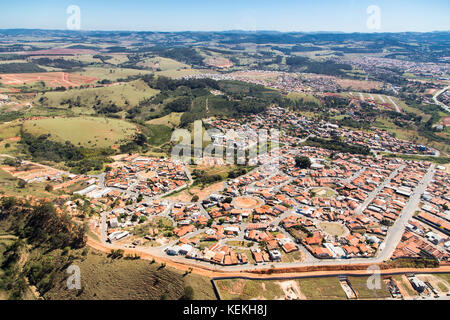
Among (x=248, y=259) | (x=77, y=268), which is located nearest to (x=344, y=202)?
(x=248, y=259)

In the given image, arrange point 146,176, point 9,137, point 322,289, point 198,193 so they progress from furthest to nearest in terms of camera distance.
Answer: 1. point 9,137
2. point 146,176
3. point 198,193
4. point 322,289

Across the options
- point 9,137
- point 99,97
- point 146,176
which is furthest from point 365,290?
point 99,97

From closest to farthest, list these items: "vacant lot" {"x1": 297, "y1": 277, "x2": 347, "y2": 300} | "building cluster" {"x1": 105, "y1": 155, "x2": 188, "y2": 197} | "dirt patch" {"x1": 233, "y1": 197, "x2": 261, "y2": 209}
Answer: "vacant lot" {"x1": 297, "y1": 277, "x2": 347, "y2": 300}, "dirt patch" {"x1": 233, "y1": 197, "x2": 261, "y2": 209}, "building cluster" {"x1": 105, "y1": 155, "x2": 188, "y2": 197}

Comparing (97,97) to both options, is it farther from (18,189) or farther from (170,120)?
(18,189)

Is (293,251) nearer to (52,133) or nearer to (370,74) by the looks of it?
(52,133)

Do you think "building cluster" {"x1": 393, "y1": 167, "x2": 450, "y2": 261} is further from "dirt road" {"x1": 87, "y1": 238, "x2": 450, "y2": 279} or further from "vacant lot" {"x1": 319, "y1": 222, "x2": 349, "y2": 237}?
"vacant lot" {"x1": 319, "y1": 222, "x2": 349, "y2": 237}

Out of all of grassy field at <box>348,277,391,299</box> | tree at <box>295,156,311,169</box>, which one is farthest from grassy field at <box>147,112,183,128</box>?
grassy field at <box>348,277,391,299</box>
